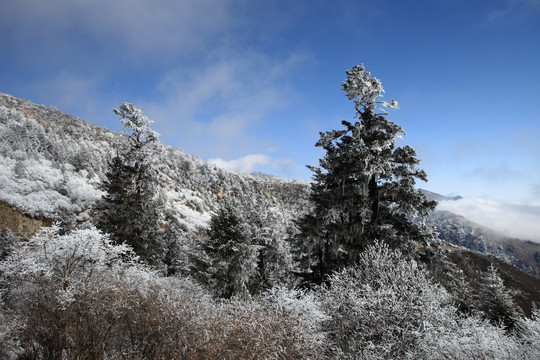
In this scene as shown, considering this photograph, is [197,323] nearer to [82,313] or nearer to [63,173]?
[82,313]

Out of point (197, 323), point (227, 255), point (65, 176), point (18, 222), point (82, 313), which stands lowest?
point (197, 323)

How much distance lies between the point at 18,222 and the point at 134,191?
71.1 feet

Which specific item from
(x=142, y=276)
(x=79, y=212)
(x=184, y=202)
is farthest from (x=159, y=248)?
(x=184, y=202)

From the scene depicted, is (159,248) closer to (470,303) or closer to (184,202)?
(470,303)

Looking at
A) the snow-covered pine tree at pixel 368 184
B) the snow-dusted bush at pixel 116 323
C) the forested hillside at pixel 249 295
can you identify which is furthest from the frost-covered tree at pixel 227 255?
the snow-dusted bush at pixel 116 323

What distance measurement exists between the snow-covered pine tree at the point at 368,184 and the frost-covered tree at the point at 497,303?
19952 millimetres

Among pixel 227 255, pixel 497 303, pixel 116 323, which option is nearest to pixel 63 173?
pixel 227 255

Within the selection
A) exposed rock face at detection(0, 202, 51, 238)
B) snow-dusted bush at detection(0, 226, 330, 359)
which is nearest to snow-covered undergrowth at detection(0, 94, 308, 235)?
exposed rock face at detection(0, 202, 51, 238)

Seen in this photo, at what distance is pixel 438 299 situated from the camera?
11.1 meters

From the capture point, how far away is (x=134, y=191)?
19078 millimetres

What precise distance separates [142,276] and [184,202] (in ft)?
228

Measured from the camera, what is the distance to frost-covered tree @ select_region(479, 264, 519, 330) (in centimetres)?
2447

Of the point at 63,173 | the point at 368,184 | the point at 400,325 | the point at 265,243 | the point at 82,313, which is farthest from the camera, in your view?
the point at 63,173

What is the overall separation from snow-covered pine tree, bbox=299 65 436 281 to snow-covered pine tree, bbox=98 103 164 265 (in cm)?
1239
